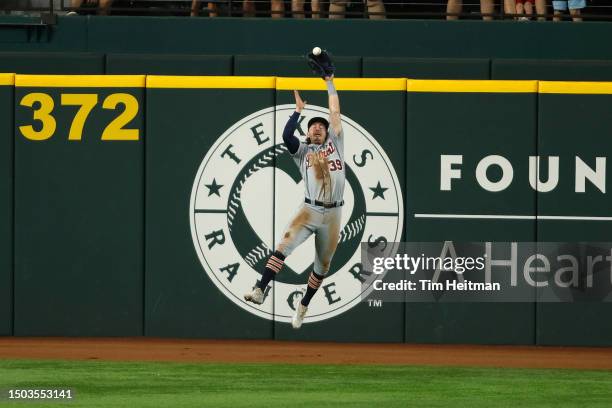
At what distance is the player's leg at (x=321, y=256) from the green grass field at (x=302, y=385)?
4.41 ft

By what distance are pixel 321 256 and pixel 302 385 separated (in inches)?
111

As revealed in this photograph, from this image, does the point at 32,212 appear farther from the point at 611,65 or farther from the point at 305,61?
the point at 611,65

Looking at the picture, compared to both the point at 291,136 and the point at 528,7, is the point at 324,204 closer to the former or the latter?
the point at 291,136

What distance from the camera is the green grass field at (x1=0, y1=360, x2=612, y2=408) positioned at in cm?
1121

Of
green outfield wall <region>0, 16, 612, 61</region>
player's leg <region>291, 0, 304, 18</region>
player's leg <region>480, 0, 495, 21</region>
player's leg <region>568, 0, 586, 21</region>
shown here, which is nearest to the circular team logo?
green outfield wall <region>0, 16, 612, 61</region>

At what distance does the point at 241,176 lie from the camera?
14.9m

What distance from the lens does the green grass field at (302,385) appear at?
36.8 ft

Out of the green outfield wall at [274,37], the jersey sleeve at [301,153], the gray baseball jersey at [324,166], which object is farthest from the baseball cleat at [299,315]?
the green outfield wall at [274,37]

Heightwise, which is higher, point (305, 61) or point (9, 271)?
point (305, 61)

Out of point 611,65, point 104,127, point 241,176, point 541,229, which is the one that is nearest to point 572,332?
point 541,229

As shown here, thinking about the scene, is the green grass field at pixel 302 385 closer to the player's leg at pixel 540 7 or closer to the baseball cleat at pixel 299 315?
the baseball cleat at pixel 299 315

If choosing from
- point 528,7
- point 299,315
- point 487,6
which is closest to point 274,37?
point 487,6

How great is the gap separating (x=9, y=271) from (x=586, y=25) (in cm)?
708

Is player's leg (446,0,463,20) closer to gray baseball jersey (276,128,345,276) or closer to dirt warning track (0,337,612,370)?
gray baseball jersey (276,128,345,276)
